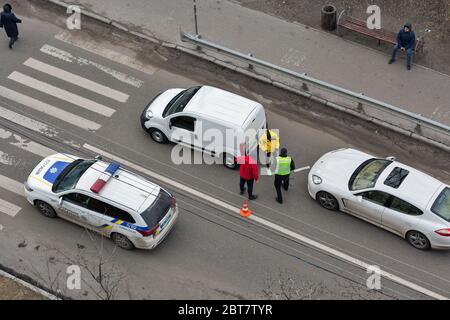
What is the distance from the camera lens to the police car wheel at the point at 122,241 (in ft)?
55.0

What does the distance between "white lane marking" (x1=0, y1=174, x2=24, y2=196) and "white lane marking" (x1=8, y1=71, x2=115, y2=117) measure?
339 cm

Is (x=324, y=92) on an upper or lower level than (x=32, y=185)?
upper

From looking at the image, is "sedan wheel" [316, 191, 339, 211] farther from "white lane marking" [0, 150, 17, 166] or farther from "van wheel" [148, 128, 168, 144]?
"white lane marking" [0, 150, 17, 166]

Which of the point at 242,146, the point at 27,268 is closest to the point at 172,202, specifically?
the point at 242,146

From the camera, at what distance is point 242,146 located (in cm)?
1838

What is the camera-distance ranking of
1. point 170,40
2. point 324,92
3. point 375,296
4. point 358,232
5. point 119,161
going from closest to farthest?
point 375,296 → point 358,232 → point 119,161 → point 324,92 → point 170,40

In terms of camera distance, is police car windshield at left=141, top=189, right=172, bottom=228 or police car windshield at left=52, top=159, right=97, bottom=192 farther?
police car windshield at left=52, top=159, right=97, bottom=192

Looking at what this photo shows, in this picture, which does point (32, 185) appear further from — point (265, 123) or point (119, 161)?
point (265, 123)

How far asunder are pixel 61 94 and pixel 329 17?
364 inches

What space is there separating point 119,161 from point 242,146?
11.9 feet

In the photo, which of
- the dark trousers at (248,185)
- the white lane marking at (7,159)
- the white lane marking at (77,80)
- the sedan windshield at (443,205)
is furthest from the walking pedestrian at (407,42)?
the white lane marking at (7,159)

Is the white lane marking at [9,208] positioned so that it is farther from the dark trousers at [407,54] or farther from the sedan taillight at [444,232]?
the dark trousers at [407,54]

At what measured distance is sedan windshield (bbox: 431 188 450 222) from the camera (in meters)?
16.7

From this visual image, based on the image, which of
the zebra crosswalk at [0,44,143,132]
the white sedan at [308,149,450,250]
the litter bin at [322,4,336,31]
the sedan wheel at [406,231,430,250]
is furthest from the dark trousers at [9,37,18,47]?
the sedan wheel at [406,231,430,250]
